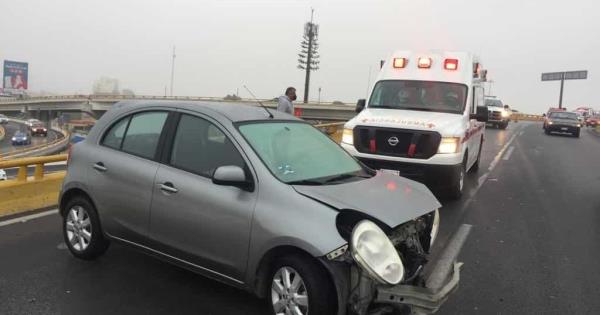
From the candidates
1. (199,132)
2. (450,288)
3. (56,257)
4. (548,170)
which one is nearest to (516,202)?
(548,170)

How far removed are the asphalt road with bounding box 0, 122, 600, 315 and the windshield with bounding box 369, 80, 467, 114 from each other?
1987 millimetres

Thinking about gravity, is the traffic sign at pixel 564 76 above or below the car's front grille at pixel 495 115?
above

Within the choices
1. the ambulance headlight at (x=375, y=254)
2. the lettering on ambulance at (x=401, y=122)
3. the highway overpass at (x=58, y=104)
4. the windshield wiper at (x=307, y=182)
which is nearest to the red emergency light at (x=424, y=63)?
the lettering on ambulance at (x=401, y=122)

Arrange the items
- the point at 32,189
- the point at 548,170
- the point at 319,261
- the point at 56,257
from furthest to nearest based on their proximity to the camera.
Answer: the point at 548,170 → the point at 32,189 → the point at 56,257 → the point at 319,261

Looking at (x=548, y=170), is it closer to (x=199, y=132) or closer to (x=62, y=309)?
(x=199, y=132)

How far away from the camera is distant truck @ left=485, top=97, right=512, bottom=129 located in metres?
29.6

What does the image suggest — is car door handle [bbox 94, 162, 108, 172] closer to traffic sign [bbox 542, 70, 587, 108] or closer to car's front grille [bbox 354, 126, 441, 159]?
car's front grille [bbox 354, 126, 441, 159]

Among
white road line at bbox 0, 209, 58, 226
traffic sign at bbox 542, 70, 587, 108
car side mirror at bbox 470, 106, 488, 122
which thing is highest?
traffic sign at bbox 542, 70, 587, 108

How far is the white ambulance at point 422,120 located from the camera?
768 cm

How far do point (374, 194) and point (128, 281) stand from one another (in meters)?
2.30

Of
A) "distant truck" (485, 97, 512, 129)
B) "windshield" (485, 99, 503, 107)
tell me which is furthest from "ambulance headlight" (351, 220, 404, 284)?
"windshield" (485, 99, 503, 107)

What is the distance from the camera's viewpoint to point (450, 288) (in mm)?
3449

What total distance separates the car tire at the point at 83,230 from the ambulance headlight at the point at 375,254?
270cm

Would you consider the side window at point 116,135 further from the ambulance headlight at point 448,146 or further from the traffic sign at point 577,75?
the traffic sign at point 577,75
